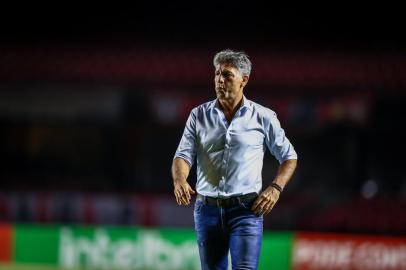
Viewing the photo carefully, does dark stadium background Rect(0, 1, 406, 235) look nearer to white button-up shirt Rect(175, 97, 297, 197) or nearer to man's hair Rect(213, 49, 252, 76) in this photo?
white button-up shirt Rect(175, 97, 297, 197)

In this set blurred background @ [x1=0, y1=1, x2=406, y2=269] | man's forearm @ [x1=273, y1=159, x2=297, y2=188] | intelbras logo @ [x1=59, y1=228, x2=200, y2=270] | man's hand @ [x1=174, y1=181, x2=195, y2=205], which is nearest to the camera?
man's hand @ [x1=174, y1=181, x2=195, y2=205]

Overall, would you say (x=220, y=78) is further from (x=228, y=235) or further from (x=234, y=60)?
(x=228, y=235)

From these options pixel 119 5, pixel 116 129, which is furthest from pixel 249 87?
pixel 119 5

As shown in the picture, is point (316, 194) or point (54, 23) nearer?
point (316, 194)

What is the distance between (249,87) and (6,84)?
343cm

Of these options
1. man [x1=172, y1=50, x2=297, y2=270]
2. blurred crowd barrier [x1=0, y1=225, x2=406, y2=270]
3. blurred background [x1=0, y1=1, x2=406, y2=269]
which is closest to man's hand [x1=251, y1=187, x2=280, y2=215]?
man [x1=172, y1=50, x2=297, y2=270]

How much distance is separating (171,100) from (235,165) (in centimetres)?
692

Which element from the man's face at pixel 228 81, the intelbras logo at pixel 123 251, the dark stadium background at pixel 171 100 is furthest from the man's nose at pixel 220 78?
the dark stadium background at pixel 171 100

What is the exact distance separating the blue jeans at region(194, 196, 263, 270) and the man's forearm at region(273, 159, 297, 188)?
0.16 meters

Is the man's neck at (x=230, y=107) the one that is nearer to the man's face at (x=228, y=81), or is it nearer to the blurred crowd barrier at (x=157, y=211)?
the man's face at (x=228, y=81)

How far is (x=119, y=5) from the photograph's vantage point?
422 inches

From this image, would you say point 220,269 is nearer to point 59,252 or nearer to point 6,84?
point 59,252

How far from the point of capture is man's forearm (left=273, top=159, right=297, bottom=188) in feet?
9.41

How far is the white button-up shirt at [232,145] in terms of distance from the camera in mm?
2881
